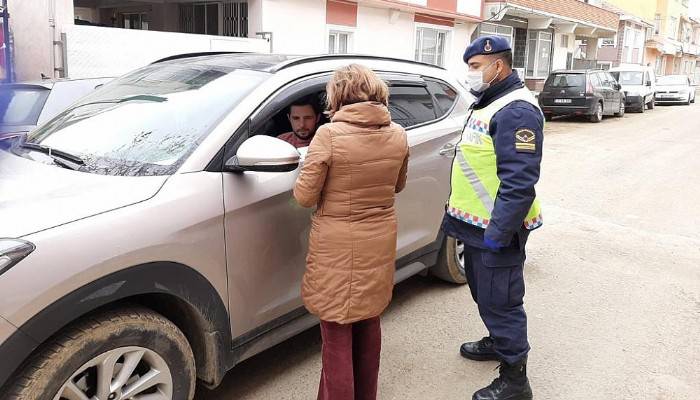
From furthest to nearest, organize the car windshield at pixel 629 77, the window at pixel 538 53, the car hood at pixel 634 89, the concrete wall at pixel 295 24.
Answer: the window at pixel 538 53 < the car windshield at pixel 629 77 < the car hood at pixel 634 89 < the concrete wall at pixel 295 24

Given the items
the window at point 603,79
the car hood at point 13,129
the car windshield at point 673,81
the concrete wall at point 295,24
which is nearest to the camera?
the car hood at point 13,129

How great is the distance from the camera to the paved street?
3.29 metres

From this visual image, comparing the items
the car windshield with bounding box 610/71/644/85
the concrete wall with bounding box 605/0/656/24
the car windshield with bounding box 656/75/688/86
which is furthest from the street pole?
the concrete wall with bounding box 605/0/656/24

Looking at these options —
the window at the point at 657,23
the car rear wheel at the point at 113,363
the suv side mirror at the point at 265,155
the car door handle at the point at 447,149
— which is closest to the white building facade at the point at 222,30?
the car door handle at the point at 447,149

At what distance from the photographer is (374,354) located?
283 centimetres

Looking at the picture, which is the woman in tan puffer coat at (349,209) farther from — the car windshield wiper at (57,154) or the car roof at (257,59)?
the car windshield wiper at (57,154)

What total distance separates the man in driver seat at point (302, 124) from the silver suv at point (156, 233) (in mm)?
62

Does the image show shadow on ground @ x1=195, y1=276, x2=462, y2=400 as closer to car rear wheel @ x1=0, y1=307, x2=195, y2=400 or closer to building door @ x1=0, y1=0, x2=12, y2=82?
car rear wheel @ x1=0, y1=307, x2=195, y2=400

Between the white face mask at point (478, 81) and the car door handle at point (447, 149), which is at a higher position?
the white face mask at point (478, 81)

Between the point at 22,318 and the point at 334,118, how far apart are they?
4.48ft

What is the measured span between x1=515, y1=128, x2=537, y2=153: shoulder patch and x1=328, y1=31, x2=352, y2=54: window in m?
12.2

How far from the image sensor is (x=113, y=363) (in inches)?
88.9

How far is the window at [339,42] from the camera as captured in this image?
47.5 feet

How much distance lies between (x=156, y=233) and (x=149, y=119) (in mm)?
816
